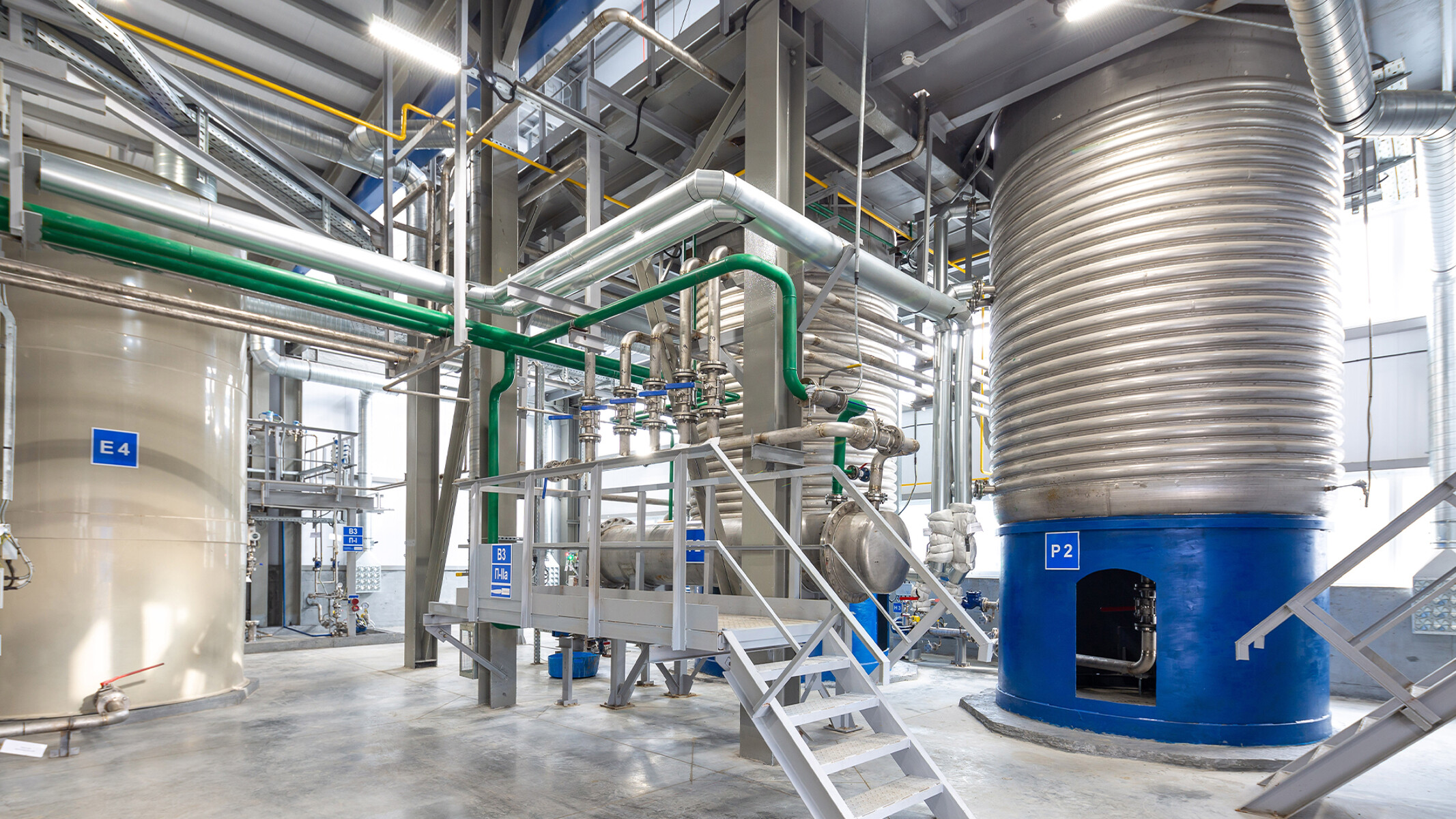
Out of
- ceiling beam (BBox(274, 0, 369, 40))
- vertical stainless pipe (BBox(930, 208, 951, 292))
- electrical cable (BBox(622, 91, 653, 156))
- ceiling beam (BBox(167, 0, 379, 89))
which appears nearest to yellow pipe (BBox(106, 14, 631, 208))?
ceiling beam (BBox(167, 0, 379, 89))

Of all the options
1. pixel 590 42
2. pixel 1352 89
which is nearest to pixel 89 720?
pixel 590 42

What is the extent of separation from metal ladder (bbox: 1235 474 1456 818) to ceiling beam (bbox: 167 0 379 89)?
10.8 metres

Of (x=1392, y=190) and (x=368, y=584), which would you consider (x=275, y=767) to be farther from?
(x=1392, y=190)

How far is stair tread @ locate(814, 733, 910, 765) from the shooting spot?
4285 mm

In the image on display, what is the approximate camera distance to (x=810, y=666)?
4.74 metres

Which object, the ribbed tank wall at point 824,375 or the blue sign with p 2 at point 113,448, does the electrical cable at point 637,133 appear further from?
the blue sign with p 2 at point 113,448

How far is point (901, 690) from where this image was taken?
9297mm

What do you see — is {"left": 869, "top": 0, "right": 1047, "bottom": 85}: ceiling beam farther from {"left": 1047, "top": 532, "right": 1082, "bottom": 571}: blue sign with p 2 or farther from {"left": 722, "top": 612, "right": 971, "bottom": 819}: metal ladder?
{"left": 722, "top": 612, "right": 971, "bottom": 819}: metal ladder

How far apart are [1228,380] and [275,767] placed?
8231 millimetres

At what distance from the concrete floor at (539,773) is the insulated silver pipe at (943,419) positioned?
2.29m

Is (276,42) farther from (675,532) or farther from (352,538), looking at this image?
(352,538)

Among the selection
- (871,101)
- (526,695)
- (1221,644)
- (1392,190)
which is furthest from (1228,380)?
(526,695)

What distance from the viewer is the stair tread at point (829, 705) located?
14.8ft

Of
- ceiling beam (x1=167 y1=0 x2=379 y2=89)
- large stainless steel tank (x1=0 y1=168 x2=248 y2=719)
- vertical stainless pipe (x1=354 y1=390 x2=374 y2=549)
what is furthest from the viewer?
vertical stainless pipe (x1=354 y1=390 x2=374 y2=549)
